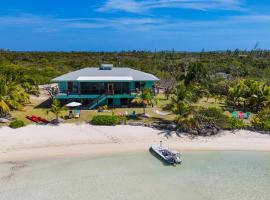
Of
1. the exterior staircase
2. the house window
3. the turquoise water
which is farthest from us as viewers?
the house window

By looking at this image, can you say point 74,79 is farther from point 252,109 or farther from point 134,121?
point 252,109

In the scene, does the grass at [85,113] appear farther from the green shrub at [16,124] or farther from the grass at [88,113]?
the green shrub at [16,124]

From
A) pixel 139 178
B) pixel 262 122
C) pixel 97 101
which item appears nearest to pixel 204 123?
pixel 262 122

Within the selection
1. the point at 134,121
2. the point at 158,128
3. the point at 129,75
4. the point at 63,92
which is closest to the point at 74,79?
the point at 63,92

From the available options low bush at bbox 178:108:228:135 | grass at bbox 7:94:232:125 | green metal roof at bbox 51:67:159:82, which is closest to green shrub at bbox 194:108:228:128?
low bush at bbox 178:108:228:135

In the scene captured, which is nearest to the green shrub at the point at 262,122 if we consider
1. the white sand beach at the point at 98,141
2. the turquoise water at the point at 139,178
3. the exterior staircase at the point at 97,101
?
the white sand beach at the point at 98,141

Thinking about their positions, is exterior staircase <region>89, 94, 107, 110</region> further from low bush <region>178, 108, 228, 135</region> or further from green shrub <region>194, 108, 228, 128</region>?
green shrub <region>194, 108, 228, 128</region>
